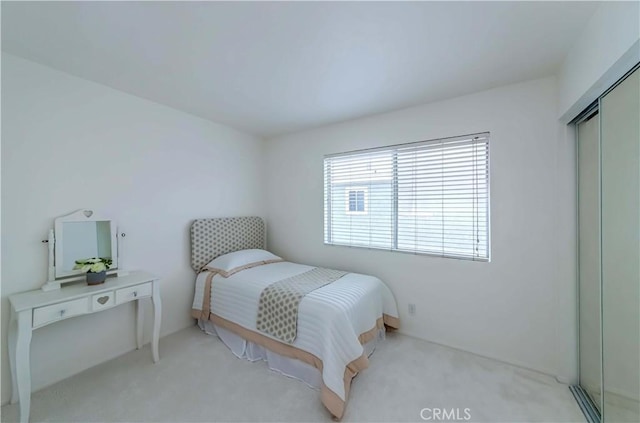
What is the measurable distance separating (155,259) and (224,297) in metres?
0.82

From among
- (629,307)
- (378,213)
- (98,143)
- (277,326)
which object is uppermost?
(98,143)

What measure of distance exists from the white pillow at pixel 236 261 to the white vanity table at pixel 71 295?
2.12ft

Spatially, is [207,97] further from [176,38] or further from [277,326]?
[277,326]

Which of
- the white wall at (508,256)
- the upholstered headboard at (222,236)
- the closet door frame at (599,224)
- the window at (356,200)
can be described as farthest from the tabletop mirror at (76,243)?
the closet door frame at (599,224)

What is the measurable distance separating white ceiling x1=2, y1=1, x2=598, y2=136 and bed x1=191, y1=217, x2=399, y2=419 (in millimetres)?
1610

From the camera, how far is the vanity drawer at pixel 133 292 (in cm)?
194

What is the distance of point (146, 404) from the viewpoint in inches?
67.0

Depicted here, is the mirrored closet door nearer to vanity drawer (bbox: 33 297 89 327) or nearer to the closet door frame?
the closet door frame

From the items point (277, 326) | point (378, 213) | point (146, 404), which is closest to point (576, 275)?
point (378, 213)

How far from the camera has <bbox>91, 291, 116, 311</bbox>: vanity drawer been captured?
5.92 feet

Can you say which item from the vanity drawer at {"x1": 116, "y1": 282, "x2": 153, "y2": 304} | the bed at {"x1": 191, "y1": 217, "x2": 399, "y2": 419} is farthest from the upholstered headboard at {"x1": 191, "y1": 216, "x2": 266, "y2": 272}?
the vanity drawer at {"x1": 116, "y1": 282, "x2": 153, "y2": 304}

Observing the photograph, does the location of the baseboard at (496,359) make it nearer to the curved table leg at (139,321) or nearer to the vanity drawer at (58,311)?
the curved table leg at (139,321)

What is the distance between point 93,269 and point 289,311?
156 centimetres

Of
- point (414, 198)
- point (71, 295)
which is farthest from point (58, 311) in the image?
point (414, 198)
